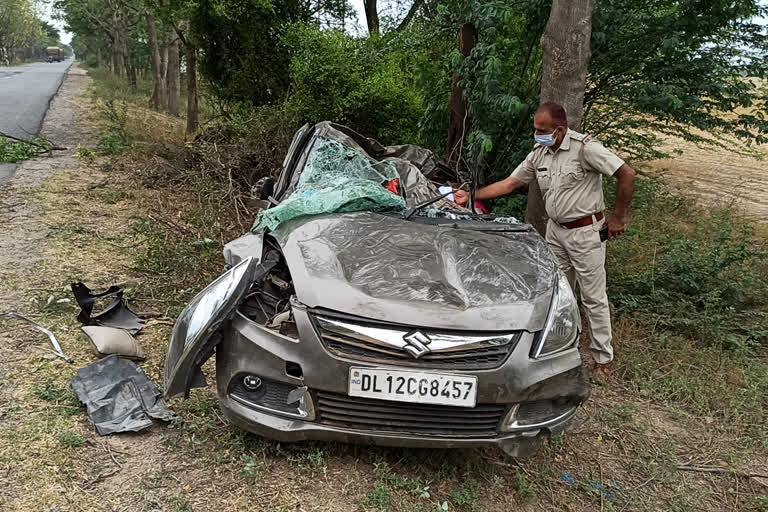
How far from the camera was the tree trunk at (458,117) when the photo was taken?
5.89 m

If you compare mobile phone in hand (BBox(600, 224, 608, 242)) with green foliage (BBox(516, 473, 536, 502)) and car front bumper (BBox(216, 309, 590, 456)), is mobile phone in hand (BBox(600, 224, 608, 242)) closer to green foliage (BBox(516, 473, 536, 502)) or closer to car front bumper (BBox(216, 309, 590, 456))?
car front bumper (BBox(216, 309, 590, 456))

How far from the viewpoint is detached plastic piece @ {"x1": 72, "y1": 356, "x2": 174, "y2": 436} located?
116 inches

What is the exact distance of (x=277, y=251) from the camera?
3.12 meters

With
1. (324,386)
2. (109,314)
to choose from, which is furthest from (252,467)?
(109,314)

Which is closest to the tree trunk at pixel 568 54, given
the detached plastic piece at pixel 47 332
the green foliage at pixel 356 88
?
the green foliage at pixel 356 88

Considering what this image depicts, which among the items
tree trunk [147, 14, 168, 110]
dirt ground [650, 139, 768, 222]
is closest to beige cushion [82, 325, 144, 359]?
dirt ground [650, 139, 768, 222]

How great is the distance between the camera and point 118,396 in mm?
3145

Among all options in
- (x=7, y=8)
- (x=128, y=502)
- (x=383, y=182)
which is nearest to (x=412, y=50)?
(x=383, y=182)

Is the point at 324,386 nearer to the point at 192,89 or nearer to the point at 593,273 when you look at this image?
the point at 593,273

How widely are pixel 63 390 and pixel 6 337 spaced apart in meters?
0.86

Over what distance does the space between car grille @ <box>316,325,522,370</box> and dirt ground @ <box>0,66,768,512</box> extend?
2.02ft

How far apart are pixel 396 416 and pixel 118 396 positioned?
5.17 feet

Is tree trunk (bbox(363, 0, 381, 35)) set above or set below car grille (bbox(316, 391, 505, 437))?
above

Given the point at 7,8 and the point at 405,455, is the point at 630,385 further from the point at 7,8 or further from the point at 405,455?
the point at 7,8
